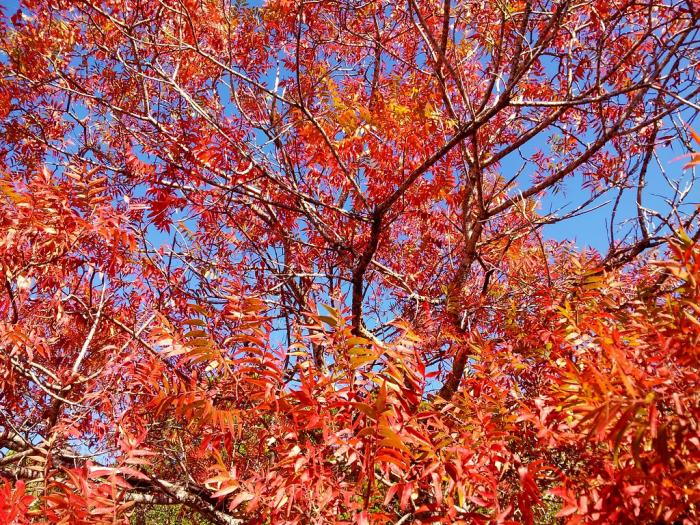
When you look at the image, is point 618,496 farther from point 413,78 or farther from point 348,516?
point 413,78

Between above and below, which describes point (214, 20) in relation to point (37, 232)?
above

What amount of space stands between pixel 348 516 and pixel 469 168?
4.60 meters

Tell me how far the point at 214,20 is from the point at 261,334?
710cm

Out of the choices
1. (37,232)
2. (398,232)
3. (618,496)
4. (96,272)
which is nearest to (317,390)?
(618,496)

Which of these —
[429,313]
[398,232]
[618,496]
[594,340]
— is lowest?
[618,496]

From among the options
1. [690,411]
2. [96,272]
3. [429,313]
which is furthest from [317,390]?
[96,272]

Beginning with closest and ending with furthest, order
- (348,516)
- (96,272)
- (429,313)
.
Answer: (348,516), (96,272), (429,313)

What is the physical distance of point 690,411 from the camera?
5.82ft

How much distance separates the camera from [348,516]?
2.55m

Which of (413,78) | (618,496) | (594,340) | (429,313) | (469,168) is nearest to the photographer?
(618,496)

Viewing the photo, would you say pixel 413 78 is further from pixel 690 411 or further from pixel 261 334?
pixel 690 411

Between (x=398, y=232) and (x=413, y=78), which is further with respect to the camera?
(x=398, y=232)

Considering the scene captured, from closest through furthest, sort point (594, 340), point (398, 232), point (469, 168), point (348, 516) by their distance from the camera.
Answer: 1. point (348, 516)
2. point (594, 340)
3. point (469, 168)
4. point (398, 232)

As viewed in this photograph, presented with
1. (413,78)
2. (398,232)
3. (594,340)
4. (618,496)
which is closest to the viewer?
(618,496)
